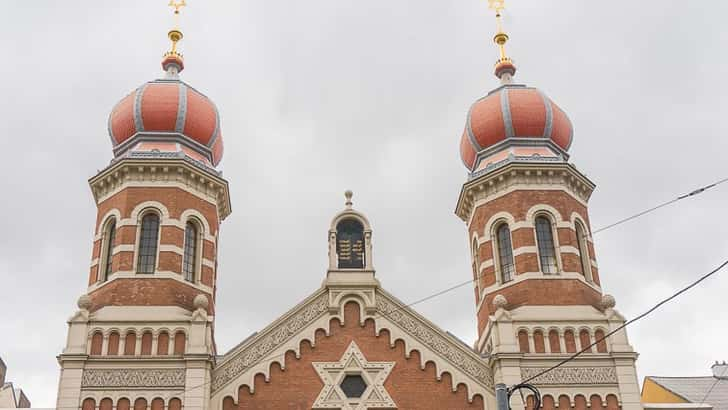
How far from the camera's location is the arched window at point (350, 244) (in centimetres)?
2806

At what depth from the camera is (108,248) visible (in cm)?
2877

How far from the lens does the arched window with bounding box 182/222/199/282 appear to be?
28516mm

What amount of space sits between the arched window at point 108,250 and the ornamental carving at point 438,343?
877 cm

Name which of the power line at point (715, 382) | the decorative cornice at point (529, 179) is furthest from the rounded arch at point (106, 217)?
the power line at point (715, 382)

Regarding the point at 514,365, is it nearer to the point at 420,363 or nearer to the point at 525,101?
the point at 420,363

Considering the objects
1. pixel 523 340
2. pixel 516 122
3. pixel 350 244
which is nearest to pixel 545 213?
pixel 516 122

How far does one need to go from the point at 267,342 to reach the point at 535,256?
9.11 meters

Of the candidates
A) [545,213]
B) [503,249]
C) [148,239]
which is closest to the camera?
[148,239]

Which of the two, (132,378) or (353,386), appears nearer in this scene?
(132,378)

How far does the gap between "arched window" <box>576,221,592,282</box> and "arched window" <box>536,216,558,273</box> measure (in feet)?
3.53

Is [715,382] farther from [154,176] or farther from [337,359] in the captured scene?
[154,176]

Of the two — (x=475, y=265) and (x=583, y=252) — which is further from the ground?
(x=475, y=265)

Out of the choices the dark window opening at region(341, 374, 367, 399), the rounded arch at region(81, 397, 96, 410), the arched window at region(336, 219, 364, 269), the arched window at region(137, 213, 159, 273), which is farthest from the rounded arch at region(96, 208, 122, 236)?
the dark window opening at region(341, 374, 367, 399)

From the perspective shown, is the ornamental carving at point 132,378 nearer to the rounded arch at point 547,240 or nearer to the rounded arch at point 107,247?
the rounded arch at point 107,247
